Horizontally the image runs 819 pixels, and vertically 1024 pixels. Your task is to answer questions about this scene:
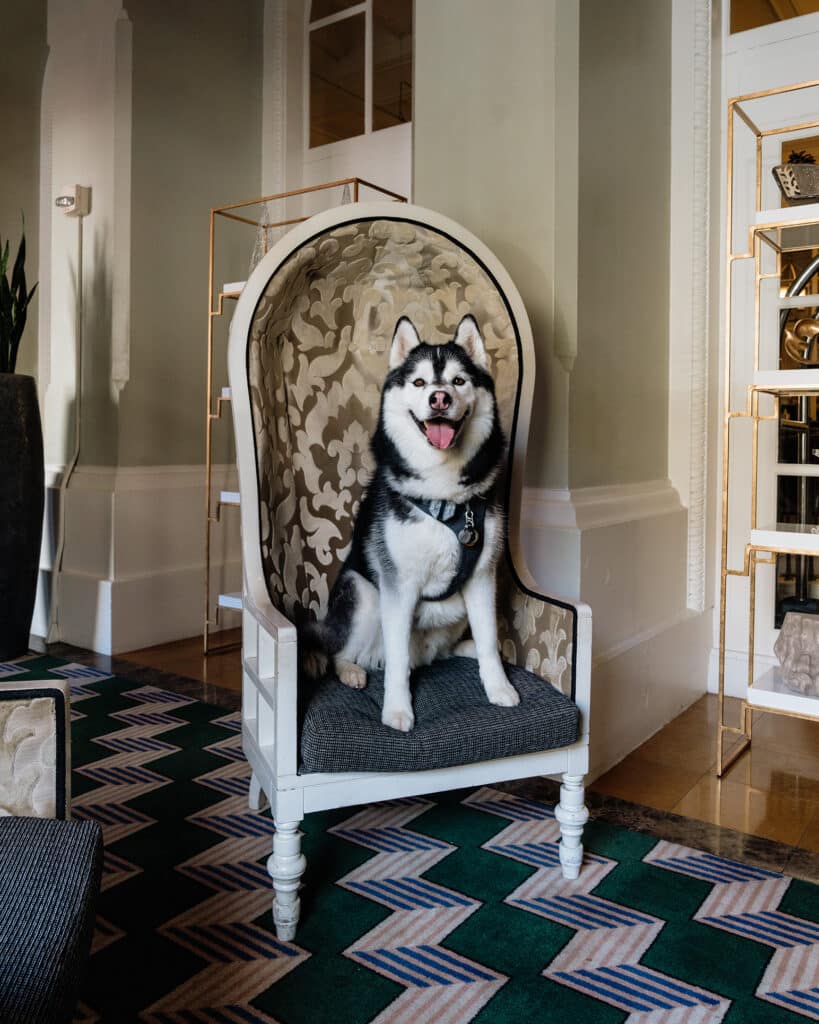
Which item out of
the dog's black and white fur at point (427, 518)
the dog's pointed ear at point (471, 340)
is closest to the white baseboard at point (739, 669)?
the dog's black and white fur at point (427, 518)

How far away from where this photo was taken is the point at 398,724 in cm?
166

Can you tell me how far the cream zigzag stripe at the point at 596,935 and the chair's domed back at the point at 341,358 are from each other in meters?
0.78

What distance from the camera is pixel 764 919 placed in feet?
5.61

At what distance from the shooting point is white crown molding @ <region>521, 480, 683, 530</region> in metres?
2.42

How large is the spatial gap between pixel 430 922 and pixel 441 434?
0.99m

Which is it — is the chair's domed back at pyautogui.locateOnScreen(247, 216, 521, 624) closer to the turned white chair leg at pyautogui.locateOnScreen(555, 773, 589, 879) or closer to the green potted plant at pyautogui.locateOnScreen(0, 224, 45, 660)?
the turned white chair leg at pyautogui.locateOnScreen(555, 773, 589, 879)

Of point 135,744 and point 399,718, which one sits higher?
point 399,718

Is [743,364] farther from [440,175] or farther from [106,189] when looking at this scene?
[106,189]

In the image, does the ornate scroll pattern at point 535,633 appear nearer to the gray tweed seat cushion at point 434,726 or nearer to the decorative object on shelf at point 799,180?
the gray tweed seat cushion at point 434,726

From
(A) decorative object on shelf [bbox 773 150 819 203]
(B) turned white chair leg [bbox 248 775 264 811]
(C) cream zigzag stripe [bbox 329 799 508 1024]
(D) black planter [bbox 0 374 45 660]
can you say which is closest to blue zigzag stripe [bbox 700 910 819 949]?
(C) cream zigzag stripe [bbox 329 799 508 1024]

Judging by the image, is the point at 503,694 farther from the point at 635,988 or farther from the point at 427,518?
Result: the point at 635,988

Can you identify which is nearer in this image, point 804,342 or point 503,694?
point 503,694

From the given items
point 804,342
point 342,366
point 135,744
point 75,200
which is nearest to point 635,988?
point 342,366

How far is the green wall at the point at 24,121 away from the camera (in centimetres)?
418
